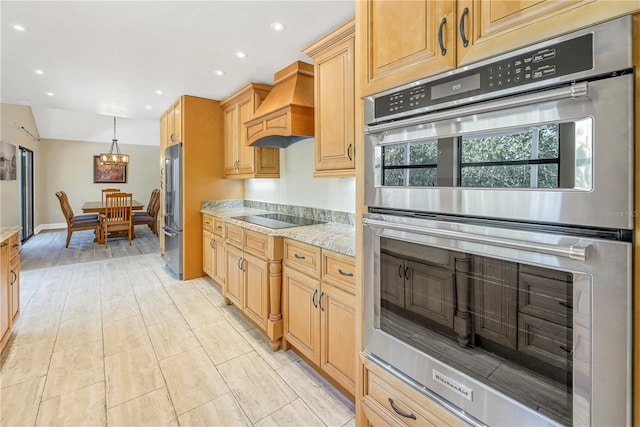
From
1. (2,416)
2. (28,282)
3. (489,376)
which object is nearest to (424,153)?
(489,376)

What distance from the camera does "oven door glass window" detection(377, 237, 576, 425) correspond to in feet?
2.57

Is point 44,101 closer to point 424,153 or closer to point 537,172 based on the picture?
point 424,153

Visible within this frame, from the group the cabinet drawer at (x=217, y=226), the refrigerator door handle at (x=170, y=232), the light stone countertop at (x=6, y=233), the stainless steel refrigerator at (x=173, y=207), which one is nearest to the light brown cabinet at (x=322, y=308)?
the cabinet drawer at (x=217, y=226)

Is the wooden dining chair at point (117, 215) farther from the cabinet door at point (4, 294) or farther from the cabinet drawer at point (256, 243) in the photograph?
the cabinet drawer at point (256, 243)

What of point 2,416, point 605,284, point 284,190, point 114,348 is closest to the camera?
point 605,284

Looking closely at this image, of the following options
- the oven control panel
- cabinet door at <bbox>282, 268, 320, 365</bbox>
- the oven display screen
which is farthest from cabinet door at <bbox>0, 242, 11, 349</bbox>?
the oven display screen

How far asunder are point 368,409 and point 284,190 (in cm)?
258

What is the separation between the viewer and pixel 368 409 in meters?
1.30

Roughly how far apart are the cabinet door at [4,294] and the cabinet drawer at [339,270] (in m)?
2.34

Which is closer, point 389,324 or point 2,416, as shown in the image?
point 389,324

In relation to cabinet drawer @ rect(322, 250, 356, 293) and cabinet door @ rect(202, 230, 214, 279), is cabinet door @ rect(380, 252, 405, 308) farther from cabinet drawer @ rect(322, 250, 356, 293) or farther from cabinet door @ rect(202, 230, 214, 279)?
cabinet door @ rect(202, 230, 214, 279)

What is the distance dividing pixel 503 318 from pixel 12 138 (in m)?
7.64

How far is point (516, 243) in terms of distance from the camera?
0.82 m

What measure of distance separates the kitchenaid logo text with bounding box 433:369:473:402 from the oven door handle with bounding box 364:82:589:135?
0.84 metres
